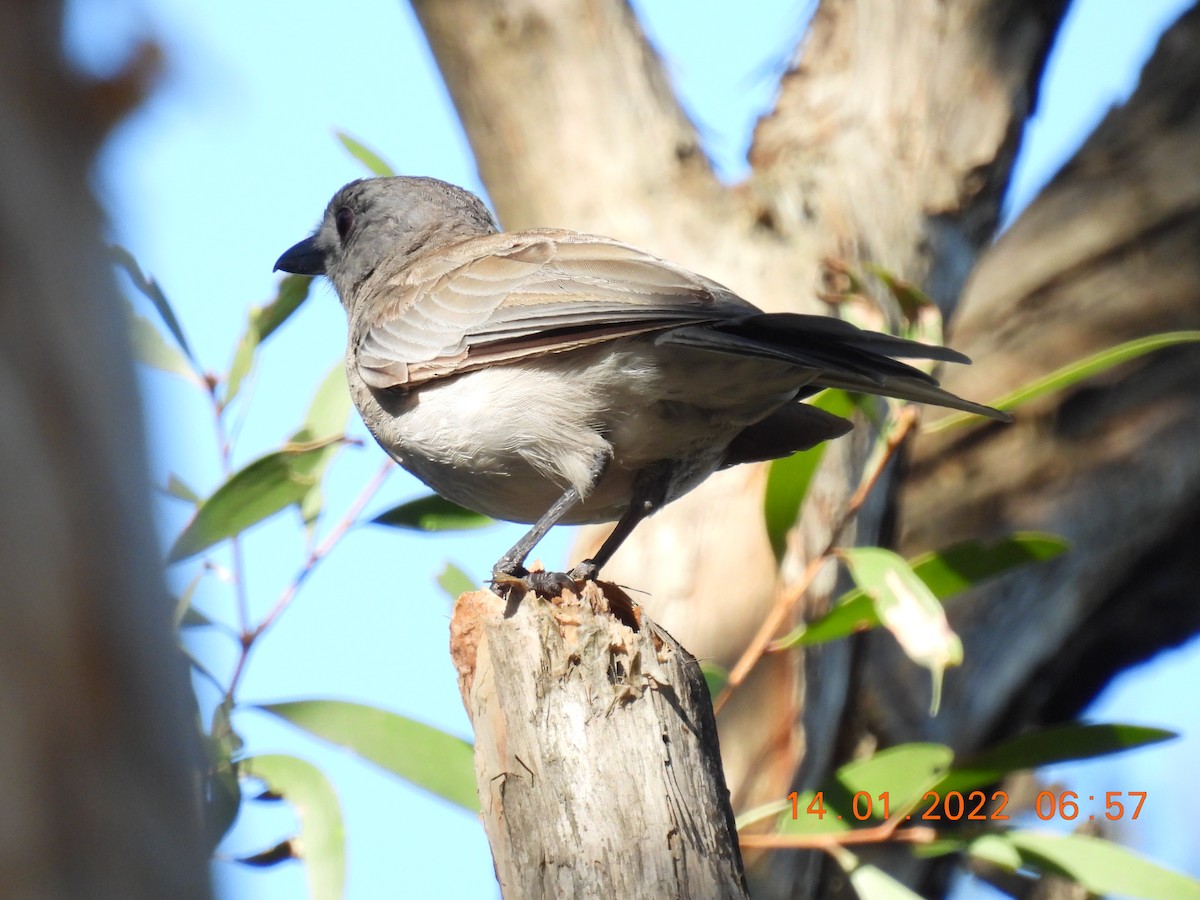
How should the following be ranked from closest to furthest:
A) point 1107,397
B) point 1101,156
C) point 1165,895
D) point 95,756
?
1. point 95,756
2. point 1165,895
3. point 1107,397
4. point 1101,156

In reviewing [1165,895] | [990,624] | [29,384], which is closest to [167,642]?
[29,384]

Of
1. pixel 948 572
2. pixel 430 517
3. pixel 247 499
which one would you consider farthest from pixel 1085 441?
pixel 247 499

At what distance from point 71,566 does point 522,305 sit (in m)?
2.62

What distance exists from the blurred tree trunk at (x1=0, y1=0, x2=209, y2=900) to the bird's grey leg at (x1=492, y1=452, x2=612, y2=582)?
222 cm

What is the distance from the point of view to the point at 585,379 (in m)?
3.54

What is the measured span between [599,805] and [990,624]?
12.3 feet

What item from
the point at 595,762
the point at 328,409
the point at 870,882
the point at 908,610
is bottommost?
the point at 595,762

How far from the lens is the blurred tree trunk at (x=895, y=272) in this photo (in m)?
4.88

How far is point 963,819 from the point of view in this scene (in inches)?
207

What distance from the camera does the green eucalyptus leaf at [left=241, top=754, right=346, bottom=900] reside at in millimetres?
3918

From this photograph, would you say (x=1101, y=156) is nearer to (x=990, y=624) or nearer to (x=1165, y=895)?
(x=990, y=624)

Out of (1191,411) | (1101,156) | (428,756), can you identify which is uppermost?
(1101,156)

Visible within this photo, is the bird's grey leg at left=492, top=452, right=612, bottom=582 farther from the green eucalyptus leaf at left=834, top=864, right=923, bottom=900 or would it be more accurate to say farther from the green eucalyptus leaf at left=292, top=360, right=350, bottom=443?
the green eucalyptus leaf at left=834, top=864, right=923, bottom=900
